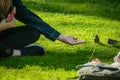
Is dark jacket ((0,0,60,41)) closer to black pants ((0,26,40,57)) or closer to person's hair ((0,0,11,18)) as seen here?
black pants ((0,26,40,57))

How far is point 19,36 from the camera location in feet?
24.7

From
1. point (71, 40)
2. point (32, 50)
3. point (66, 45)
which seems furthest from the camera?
point (66, 45)

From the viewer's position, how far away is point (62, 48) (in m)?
8.00

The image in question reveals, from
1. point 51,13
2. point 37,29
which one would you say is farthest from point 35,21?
point 51,13

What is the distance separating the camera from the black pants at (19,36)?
24.4 ft

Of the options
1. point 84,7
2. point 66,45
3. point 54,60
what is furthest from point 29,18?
point 84,7

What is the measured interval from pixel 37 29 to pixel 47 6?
500cm

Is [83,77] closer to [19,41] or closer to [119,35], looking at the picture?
[19,41]

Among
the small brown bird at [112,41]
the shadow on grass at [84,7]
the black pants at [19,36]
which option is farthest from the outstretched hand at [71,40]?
the shadow on grass at [84,7]

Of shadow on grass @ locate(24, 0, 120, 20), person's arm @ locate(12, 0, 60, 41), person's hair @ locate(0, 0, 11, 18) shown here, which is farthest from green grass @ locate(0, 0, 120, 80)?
person's hair @ locate(0, 0, 11, 18)

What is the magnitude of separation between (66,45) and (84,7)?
4377 millimetres

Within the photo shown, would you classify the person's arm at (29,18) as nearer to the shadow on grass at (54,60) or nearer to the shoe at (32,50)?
the shoe at (32,50)

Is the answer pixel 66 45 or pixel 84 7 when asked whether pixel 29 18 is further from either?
pixel 84 7

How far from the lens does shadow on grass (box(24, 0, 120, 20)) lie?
461 inches
